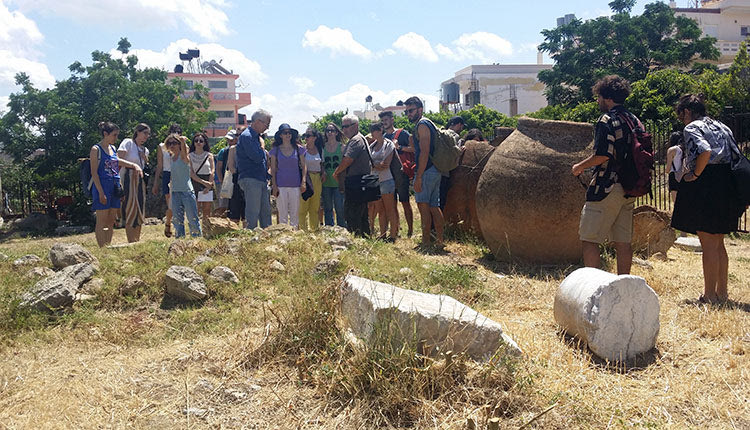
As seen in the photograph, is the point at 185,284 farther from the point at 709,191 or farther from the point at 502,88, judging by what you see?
the point at 502,88

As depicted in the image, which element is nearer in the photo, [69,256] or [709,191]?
[709,191]

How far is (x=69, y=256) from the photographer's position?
5.90 m

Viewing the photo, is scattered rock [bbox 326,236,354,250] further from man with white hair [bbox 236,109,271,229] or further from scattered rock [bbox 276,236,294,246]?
man with white hair [bbox 236,109,271,229]

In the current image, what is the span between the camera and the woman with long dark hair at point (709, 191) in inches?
199

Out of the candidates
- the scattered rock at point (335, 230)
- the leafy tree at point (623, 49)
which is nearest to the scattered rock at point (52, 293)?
the scattered rock at point (335, 230)

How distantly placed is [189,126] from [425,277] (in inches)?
616

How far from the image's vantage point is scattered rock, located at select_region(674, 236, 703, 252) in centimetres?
845

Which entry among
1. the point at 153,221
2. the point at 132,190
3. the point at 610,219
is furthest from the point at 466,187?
the point at 153,221

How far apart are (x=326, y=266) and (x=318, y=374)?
6.85 ft

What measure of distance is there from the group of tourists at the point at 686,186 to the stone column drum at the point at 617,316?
119 centimetres

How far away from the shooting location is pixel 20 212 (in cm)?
1644

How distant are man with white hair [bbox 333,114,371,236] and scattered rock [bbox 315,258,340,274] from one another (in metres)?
2.12

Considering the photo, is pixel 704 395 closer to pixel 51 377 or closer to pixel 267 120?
pixel 51 377

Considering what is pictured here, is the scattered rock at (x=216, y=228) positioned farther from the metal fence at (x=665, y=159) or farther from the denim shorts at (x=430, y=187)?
the metal fence at (x=665, y=159)
